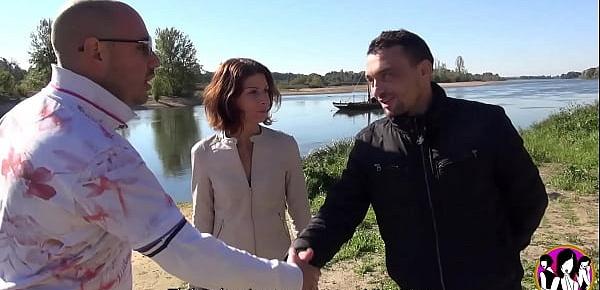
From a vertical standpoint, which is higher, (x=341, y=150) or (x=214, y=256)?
(x=214, y=256)

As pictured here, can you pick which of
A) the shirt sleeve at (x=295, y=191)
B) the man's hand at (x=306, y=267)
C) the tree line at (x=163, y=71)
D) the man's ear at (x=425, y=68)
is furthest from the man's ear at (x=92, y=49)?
the tree line at (x=163, y=71)

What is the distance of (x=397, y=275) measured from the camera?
8.39 ft

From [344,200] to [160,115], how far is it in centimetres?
5190

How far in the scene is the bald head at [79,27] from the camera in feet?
5.94

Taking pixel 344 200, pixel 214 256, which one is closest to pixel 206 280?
pixel 214 256

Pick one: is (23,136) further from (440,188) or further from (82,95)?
(440,188)

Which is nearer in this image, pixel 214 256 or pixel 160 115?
pixel 214 256

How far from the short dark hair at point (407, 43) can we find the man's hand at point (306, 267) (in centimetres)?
101

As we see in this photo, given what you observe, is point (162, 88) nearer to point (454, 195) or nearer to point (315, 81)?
point (315, 81)

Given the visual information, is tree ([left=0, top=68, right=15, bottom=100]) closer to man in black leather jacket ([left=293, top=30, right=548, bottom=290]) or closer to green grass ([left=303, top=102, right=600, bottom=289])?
green grass ([left=303, top=102, right=600, bottom=289])

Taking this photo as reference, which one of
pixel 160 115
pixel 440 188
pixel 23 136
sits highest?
pixel 23 136

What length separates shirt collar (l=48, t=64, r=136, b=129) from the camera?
177cm

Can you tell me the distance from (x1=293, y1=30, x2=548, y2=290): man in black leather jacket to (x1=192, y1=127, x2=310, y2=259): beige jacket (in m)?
0.67

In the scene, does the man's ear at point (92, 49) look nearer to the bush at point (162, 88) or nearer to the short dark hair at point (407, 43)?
the short dark hair at point (407, 43)
